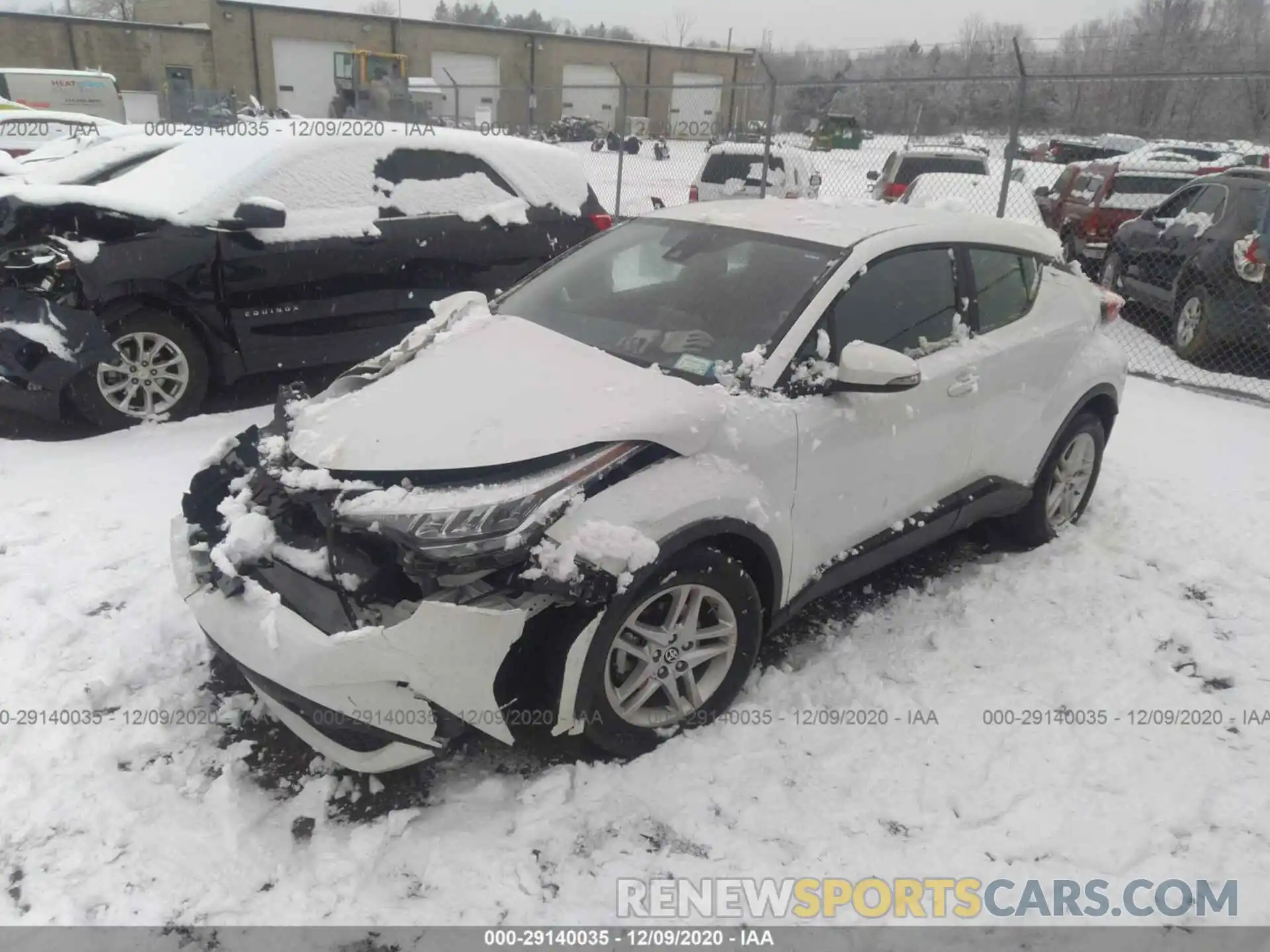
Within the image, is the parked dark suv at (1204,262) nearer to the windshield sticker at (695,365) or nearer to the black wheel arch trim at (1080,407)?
the black wheel arch trim at (1080,407)

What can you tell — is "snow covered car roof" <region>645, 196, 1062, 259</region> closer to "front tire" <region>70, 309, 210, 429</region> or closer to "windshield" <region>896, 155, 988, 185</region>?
"front tire" <region>70, 309, 210, 429</region>

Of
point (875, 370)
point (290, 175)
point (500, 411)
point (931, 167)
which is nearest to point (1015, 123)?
point (931, 167)

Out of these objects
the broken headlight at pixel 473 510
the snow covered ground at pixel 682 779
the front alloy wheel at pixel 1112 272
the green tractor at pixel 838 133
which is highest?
the green tractor at pixel 838 133

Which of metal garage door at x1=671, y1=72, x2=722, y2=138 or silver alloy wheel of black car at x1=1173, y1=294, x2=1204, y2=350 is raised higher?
metal garage door at x1=671, y1=72, x2=722, y2=138

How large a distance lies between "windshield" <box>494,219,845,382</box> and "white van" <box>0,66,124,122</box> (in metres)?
23.4

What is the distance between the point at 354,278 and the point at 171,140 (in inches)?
82.8

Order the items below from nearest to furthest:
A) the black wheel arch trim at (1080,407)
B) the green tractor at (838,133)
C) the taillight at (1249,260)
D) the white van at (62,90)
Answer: the black wheel arch trim at (1080,407)
the taillight at (1249,260)
the green tractor at (838,133)
the white van at (62,90)

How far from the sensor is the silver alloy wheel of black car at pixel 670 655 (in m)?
2.77

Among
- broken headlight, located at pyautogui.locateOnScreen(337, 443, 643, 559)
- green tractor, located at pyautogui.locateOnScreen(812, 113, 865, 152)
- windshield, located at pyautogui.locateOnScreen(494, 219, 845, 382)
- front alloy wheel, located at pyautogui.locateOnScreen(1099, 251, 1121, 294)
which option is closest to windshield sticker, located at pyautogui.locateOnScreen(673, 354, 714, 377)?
windshield, located at pyautogui.locateOnScreen(494, 219, 845, 382)

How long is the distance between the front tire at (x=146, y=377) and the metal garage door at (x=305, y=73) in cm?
3818

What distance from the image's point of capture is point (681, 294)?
3.47m

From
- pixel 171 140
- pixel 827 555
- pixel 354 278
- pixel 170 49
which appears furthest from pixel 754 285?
pixel 170 49

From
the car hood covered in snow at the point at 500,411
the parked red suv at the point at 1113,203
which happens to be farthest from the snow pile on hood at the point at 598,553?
the parked red suv at the point at 1113,203

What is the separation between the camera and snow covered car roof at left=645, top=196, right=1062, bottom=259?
11.8 ft
